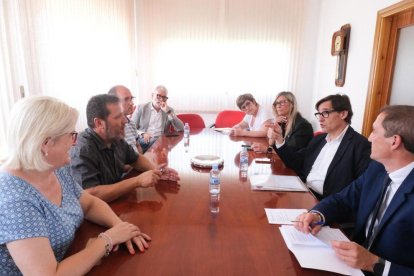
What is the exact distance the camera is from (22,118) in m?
0.94

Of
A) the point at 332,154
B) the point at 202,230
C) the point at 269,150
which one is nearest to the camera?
the point at 202,230

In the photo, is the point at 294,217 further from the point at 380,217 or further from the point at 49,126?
the point at 49,126

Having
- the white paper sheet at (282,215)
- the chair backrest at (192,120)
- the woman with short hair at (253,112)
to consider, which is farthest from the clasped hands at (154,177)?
the chair backrest at (192,120)

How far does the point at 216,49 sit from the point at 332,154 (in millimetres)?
3531

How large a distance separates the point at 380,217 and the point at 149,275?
A: 3.41ft

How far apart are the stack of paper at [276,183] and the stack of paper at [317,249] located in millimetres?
435

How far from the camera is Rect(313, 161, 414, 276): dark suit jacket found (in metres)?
1.13

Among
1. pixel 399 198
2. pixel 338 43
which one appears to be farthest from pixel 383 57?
pixel 399 198

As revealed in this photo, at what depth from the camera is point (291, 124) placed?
290 cm

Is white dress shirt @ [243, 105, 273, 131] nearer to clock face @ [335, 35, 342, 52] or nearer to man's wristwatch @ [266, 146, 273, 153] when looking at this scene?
man's wristwatch @ [266, 146, 273, 153]

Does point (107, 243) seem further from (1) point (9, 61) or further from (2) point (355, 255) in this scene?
(1) point (9, 61)

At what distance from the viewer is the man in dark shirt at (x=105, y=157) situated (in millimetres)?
1538

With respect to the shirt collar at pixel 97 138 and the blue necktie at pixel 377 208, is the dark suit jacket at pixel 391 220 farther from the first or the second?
the shirt collar at pixel 97 138

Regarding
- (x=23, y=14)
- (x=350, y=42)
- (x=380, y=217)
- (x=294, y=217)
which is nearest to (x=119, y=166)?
(x=294, y=217)
